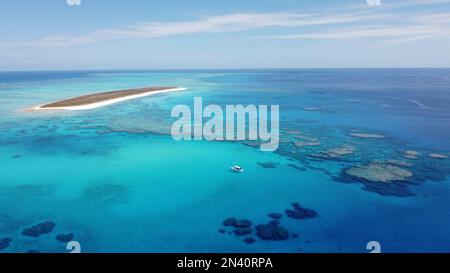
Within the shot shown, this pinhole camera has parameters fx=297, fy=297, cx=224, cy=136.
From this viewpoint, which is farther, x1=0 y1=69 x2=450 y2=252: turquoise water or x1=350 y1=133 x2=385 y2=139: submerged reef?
x1=350 y1=133 x2=385 y2=139: submerged reef

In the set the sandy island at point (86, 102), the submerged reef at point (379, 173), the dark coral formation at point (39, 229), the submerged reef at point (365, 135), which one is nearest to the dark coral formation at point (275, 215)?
the submerged reef at point (379, 173)

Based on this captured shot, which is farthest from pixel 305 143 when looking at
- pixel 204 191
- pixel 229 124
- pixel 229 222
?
pixel 229 222

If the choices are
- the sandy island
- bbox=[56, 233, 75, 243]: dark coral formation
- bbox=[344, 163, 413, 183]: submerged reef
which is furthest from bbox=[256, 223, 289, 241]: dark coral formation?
the sandy island

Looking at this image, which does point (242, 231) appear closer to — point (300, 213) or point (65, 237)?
point (300, 213)

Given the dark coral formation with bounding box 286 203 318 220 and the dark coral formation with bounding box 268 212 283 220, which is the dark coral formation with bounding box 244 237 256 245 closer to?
the dark coral formation with bounding box 268 212 283 220

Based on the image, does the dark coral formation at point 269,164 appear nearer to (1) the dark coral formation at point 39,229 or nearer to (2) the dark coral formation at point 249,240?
(2) the dark coral formation at point 249,240

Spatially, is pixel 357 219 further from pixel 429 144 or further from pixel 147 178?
pixel 429 144

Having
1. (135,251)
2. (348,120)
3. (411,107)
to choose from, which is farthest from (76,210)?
(411,107)
